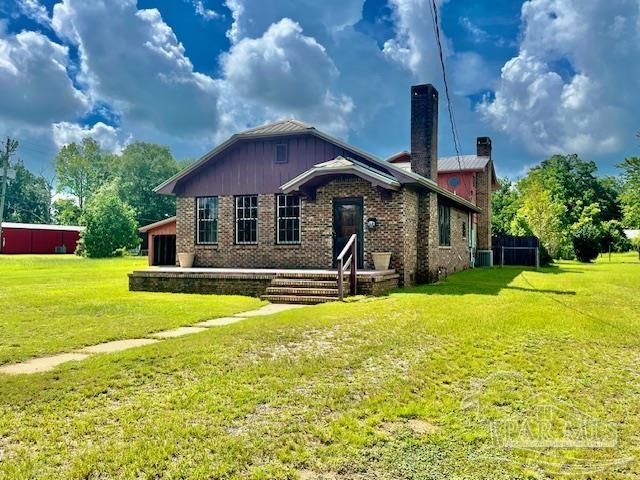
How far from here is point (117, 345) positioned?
6812mm

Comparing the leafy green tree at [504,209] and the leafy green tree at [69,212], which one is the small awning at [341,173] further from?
the leafy green tree at [69,212]

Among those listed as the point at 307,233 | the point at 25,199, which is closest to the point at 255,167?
the point at 307,233

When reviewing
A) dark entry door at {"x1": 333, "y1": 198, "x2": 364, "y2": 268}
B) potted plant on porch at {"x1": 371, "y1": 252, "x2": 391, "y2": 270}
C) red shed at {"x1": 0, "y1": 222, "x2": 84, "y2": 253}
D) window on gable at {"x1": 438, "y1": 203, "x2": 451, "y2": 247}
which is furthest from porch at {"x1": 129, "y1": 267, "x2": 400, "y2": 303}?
red shed at {"x1": 0, "y1": 222, "x2": 84, "y2": 253}

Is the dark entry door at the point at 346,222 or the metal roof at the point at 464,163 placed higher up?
the metal roof at the point at 464,163

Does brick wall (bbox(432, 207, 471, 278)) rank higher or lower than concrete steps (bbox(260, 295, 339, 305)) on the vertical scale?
higher

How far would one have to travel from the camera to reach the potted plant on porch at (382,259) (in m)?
14.0

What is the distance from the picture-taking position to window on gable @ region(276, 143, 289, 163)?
16.3m

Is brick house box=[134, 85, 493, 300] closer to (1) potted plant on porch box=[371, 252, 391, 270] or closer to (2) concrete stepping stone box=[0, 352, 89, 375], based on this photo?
(1) potted plant on porch box=[371, 252, 391, 270]

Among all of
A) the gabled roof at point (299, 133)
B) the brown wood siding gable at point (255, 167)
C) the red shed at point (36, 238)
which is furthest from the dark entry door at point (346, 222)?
the red shed at point (36, 238)

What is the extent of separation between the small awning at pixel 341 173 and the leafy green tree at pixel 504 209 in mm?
32213

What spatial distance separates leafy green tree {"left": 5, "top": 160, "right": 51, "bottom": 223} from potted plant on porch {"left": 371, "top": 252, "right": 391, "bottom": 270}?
7482cm

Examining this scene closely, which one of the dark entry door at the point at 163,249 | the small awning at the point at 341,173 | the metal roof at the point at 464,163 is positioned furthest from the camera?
the metal roof at the point at 464,163

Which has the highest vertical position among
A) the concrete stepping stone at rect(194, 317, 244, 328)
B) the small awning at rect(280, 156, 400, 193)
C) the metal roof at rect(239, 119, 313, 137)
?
the metal roof at rect(239, 119, 313, 137)

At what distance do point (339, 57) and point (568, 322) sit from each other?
601 inches
